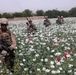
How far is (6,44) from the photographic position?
926 cm

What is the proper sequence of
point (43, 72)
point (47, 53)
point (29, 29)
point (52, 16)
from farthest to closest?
point (52, 16)
point (29, 29)
point (47, 53)
point (43, 72)

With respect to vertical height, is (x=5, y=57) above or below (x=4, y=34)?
below

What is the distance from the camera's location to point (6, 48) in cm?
913

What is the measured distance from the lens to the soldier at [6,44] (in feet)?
29.7

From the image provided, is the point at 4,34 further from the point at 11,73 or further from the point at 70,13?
the point at 70,13

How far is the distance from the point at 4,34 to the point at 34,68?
3.67 ft

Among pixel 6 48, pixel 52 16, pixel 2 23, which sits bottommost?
pixel 52 16

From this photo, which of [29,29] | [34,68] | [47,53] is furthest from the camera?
[29,29]

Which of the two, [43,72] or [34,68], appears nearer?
[43,72]

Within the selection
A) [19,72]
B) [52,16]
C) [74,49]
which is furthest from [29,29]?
[52,16]

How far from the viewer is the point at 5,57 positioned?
9469 mm

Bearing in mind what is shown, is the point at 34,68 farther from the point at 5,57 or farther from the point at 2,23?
the point at 2,23

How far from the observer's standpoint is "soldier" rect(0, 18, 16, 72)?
29.7ft

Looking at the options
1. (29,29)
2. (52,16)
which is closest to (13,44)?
(29,29)
